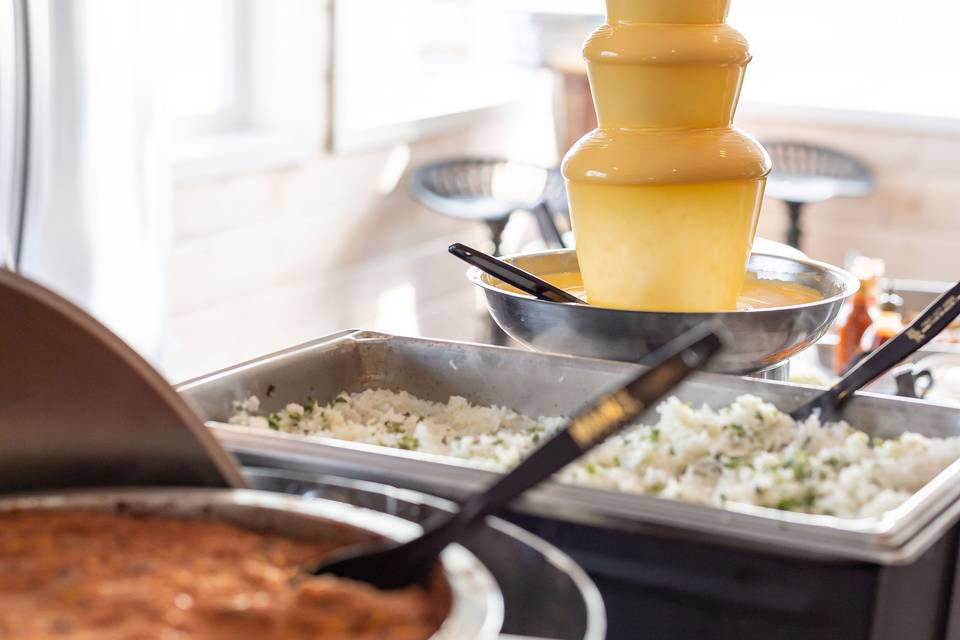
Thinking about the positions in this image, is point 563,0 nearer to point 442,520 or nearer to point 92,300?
point 92,300

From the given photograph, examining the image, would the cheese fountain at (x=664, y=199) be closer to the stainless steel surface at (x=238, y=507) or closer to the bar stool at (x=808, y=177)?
the stainless steel surface at (x=238, y=507)

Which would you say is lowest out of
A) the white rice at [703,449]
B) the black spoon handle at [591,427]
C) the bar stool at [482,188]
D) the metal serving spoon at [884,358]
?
the bar stool at [482,188]

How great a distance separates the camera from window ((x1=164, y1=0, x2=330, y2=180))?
3318 mm

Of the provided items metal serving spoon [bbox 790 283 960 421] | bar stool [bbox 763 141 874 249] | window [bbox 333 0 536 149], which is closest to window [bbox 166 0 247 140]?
window [bbox 333 0 536 149]

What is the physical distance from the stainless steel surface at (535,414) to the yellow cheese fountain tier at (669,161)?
0.11 meters

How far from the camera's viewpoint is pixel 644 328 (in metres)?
1.12

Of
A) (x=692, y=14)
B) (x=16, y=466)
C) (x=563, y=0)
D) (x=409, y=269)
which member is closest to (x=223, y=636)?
(x=16, y=466)

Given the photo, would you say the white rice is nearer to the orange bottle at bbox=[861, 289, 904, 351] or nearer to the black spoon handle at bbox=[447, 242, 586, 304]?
the black spoon handle at bbox=[447, 242, 586, 304]

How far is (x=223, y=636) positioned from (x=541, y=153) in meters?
4.30

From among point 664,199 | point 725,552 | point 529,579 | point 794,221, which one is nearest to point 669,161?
point 664,199

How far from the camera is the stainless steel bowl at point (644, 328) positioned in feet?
3.65

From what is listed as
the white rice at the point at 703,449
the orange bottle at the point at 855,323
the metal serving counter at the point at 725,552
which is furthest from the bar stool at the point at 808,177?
the metal serving counter at the point at 725,552

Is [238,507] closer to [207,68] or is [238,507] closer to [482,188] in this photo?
[207,68]

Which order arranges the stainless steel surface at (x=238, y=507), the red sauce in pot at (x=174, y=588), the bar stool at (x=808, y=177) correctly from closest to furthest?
the red sauce in pot at (x=174, y=588), the stainless steel surface at (x=238, y=507), the bar stool at (x=808, y=177)
